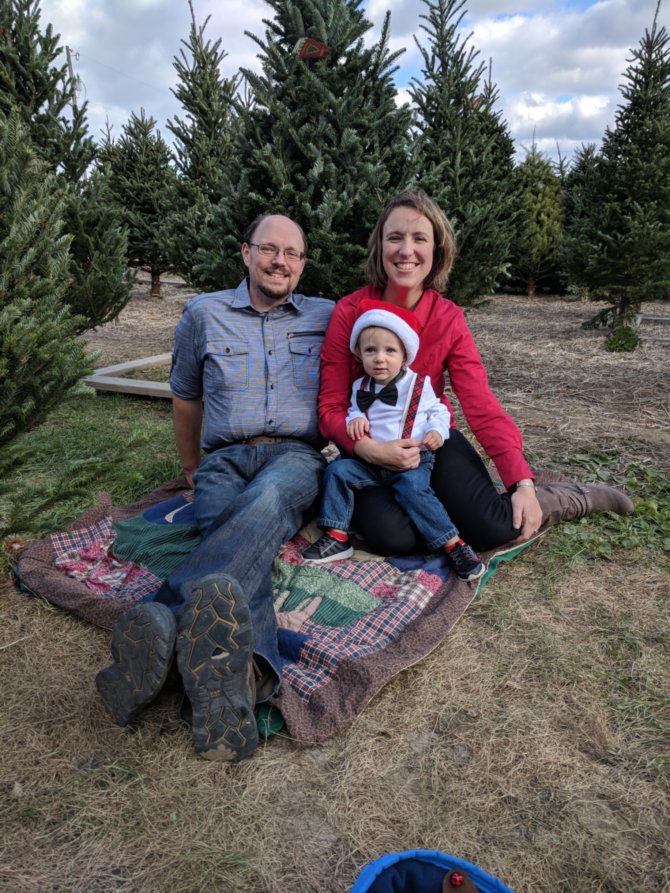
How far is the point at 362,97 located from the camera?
14.0ft

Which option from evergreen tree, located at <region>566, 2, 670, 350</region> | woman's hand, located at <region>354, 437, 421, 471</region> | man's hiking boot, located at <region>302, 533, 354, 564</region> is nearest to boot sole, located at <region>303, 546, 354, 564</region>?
man's hiking boot, located at <region>302, 533, 354, 564</region>

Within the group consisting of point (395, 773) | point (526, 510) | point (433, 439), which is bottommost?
point (395, 773)

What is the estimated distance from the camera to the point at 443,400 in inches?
123

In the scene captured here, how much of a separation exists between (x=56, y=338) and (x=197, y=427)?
3.91ft

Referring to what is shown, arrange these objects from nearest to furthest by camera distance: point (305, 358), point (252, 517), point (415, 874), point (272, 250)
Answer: point (415, 874)
point (252, 517)
point (272, 250)
point (305, 358)

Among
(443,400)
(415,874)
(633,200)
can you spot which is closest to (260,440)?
(443,400)

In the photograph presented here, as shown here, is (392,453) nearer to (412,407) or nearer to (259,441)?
(412,407)

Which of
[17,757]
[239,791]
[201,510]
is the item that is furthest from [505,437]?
[17,757]

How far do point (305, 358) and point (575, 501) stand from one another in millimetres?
1603

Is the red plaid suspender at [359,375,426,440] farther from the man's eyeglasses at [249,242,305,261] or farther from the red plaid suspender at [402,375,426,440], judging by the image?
the man's eyeglasses at [249,242,305,261]

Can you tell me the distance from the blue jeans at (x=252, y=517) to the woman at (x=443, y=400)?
0.29 meters

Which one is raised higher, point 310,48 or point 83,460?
point 310,48

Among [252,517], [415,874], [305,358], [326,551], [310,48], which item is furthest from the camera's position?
[310,48]

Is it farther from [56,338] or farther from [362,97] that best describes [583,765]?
[362,97]
